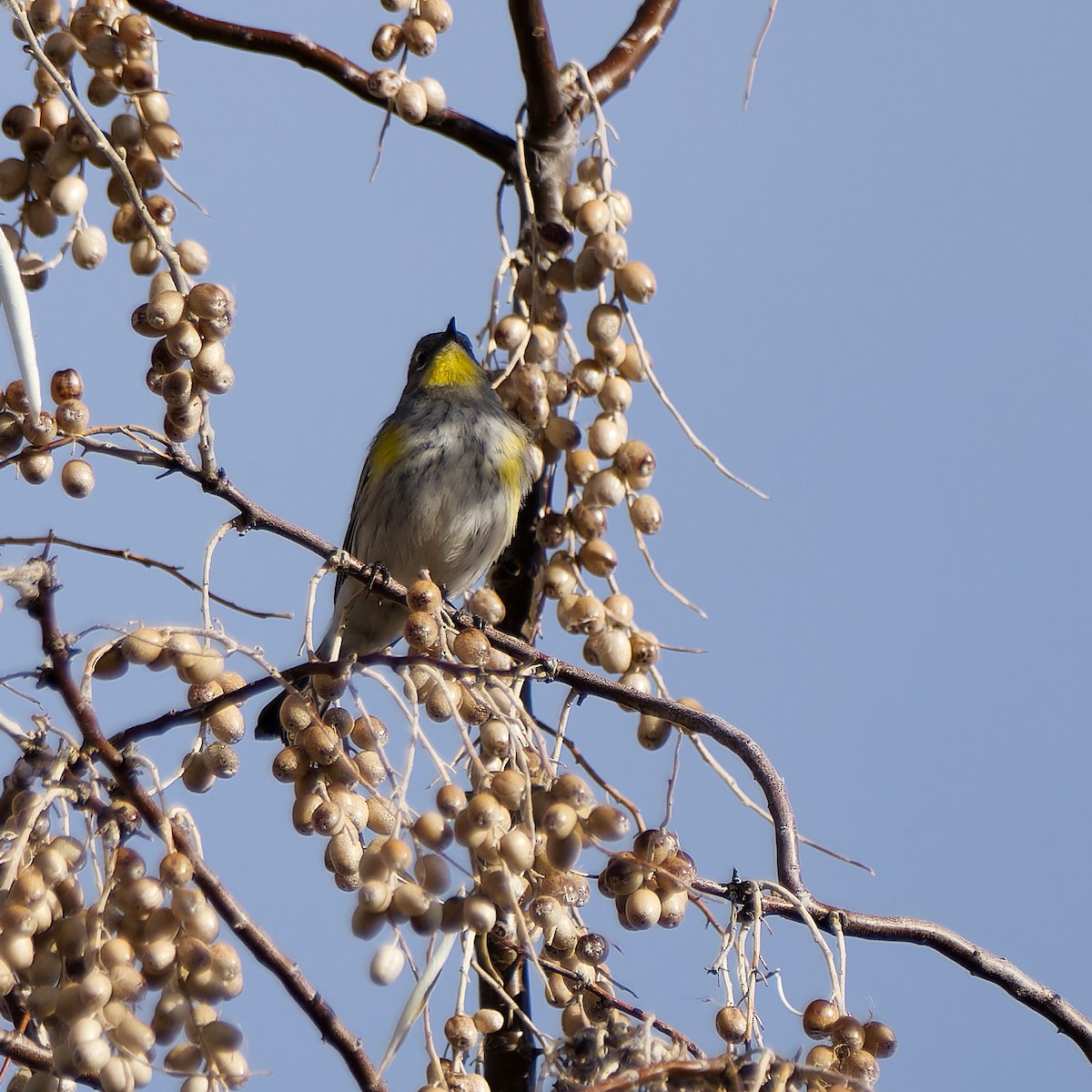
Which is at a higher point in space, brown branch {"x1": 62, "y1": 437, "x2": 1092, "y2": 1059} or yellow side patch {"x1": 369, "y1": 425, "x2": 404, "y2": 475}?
yellow side patch {"x1": 369, "y1": 425, "x2": 404, "y2": 475}

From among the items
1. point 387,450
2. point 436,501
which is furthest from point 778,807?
point 387,450

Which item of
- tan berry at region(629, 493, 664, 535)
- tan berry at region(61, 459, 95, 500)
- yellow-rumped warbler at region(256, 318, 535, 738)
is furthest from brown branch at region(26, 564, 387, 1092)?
yellow-rumped warbler at region(256, 318, 535, 738)

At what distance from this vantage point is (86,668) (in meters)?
2.26

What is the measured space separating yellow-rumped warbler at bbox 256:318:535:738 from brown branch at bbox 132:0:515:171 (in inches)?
54.2

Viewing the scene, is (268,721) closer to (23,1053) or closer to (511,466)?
(511,466)

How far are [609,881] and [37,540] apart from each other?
0.97 metres

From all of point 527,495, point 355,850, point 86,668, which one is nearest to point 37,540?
point 86,668

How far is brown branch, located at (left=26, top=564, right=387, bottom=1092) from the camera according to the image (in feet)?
6.84

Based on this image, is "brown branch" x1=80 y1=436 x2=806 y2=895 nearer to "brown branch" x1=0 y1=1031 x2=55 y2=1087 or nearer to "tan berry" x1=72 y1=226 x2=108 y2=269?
"tan berry" x1=72 y1=226 x2=108 y2=269

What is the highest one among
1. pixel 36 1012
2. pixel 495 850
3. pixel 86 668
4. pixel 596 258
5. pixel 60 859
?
pixel 596 258

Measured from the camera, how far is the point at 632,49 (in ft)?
13.9

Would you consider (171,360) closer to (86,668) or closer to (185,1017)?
(86,668)

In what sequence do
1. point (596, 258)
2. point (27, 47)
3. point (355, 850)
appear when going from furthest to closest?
1. point (596, 258)
2. point (27, 47)
3. point (355, 850)

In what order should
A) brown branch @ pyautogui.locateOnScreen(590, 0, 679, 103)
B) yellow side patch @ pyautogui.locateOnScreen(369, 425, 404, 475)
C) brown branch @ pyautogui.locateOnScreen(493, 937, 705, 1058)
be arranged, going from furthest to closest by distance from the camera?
1. yellow side patch @ pyautogui.locateOnScreen(369, 425, 404, 475)
2. brown branch @ pyautogui.locateOnScreen(590, 0, 679, 103)
3. brown branch @ pyautogui.locateOnScreen(493, 937, 705, 1058)
